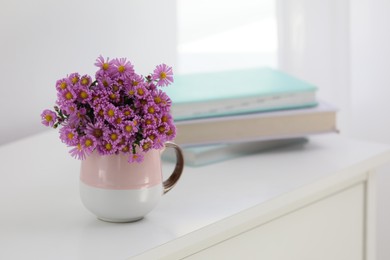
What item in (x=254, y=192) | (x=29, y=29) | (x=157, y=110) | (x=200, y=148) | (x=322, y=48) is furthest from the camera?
(x=322, y=48)

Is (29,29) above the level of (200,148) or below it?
above

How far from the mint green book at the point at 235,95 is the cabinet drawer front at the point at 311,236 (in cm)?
16

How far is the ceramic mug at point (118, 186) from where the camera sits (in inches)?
26.1

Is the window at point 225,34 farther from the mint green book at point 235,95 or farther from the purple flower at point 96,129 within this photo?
the purple flower at point 96,129

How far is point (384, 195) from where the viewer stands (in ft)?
4.88

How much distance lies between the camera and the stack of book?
0.93 m

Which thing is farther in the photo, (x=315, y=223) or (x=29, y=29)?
(x=29, y=29)

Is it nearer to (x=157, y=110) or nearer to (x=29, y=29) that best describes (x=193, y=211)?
(x=157, y=110)

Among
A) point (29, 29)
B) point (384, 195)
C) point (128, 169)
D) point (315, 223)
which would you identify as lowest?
A: point (384, 195)

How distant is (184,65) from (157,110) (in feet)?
2.78

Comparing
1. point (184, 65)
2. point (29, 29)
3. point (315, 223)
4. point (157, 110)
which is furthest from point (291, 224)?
point (184, 65)

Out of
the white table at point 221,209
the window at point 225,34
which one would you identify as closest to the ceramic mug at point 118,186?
the white table at point 221,209

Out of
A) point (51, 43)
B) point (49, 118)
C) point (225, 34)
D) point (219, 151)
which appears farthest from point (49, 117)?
point (225, 34)

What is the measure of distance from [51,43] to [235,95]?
32cm
